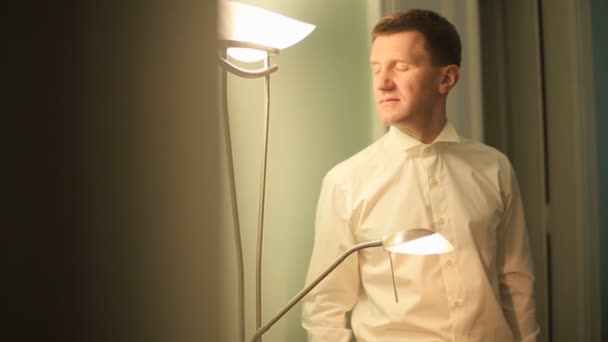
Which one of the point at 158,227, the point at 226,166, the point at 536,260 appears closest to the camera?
the point at 158,227

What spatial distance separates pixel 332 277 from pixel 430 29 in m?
0.57

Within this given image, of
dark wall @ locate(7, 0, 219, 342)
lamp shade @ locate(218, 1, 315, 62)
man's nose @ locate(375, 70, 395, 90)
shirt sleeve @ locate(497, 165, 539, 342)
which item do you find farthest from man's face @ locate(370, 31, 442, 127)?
dark wall @ locate(7, 0, 219, 342)

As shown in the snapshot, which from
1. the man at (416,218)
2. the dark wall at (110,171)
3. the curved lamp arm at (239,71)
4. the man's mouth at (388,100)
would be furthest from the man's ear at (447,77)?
the dark wall at (110,171)

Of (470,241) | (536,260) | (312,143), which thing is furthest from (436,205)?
(536,260)

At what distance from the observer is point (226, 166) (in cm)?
93

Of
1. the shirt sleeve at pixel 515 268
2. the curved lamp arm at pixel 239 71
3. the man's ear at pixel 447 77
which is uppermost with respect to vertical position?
the man's ear at pixel 447 77

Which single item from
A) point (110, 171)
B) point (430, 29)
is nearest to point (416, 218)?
point (430, 29)

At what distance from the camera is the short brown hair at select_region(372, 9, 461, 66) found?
106 centimetres

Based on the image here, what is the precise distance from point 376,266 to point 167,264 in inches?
30.0

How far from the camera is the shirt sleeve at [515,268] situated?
1.13 meters

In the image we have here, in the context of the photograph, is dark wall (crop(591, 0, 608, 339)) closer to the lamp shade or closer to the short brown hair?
the short brown hair

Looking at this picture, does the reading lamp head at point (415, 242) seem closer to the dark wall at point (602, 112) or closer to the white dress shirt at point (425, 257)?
the white dress shirt at point (425, 257)

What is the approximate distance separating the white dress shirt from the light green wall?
0.16 m

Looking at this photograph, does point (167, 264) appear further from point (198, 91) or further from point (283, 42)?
point (283, 42)
